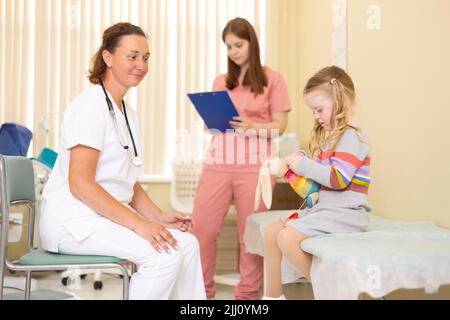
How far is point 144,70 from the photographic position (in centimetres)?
153

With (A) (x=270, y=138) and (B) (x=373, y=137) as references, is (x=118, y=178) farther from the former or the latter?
(B) (x=373, y=137)

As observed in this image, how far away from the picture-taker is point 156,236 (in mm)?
1351

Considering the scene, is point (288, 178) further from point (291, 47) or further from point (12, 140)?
point (291, 47)

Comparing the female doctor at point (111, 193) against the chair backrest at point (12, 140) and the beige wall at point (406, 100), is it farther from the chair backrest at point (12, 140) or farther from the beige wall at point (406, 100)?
the chair backrest at point (12, 140)

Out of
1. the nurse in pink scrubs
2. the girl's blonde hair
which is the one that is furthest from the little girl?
the nurse in pink scrubs

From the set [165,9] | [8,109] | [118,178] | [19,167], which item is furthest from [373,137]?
[8,109]

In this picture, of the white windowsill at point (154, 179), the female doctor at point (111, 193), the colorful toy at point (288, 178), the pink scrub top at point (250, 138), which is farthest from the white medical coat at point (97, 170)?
the white windowsill at point (154, 179)

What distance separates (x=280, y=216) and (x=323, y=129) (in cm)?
47

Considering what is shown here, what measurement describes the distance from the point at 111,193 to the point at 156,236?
212mm

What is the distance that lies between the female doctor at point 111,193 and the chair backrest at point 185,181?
5.32 ft

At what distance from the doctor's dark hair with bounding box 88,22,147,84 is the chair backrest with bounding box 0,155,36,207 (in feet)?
1.12

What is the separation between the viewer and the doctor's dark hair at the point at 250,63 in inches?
92.2

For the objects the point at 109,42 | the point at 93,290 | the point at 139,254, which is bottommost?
the point at 93,290

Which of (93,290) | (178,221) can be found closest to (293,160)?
(178,221)
